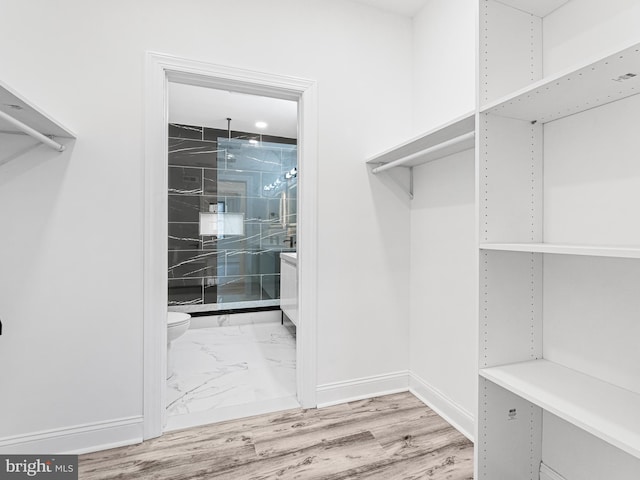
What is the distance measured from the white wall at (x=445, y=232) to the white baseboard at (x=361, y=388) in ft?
0.44

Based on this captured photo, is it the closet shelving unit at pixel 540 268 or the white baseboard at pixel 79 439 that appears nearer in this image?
the closet shelving unit at pixel 540 268

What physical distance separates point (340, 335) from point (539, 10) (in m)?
1.91

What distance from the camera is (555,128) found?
49.6 inches

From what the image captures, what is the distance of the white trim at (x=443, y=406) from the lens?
179 centimetres

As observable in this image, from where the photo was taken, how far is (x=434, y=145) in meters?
1.85

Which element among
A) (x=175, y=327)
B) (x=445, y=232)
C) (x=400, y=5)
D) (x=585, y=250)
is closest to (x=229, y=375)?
(x=175, y=327)

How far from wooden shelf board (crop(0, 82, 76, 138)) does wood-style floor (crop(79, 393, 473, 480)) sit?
5.27 ft

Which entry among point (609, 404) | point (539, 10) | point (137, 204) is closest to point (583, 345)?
point (609, 404)

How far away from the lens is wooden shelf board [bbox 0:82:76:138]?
1136 mm

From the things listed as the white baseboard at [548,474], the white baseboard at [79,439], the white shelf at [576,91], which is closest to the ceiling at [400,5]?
the white shelf at [576,91]

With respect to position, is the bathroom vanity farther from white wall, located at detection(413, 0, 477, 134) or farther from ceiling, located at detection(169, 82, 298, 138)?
white wall, located at detection(413, 0, 477, 134)

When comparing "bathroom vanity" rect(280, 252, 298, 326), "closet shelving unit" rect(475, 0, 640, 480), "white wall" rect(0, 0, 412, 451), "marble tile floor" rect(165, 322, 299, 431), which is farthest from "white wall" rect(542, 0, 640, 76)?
"bathroom vanity" rect(280, 252, 298, 326)

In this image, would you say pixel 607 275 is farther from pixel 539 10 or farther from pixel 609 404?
pixel 539 10

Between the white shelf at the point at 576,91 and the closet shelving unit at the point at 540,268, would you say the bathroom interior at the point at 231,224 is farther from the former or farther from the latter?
the white shelf at the point at 576,91
